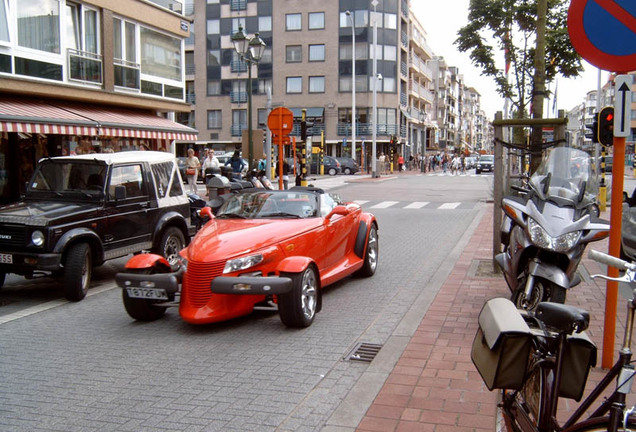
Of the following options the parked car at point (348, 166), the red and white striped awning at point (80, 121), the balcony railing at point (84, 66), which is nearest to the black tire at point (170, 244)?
the red and white striped awning at point (80, 121)

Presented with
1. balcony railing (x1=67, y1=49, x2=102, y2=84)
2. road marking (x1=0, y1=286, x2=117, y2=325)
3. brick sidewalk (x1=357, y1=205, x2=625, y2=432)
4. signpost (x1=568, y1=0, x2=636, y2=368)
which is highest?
balcony railing (x1=67, y1=49, x2=102, y2=84)

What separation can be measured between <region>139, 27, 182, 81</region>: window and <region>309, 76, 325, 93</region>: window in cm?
4087

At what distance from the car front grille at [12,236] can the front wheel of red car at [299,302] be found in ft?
11.8

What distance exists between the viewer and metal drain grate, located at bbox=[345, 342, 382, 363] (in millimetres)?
5449

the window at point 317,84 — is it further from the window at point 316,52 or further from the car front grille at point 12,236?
the car front grille at point 12,236

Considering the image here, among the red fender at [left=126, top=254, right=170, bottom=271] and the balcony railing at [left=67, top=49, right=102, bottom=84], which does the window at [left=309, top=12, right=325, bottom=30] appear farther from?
the red fender at [left=126, top=254, right=170, bottom=271]

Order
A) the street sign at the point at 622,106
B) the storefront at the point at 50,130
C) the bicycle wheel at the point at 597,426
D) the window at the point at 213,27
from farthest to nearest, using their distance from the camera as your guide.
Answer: the window at the point at 213,27 → the storefront at the point at 50,130 → the street sign at the point at 622,106 → the bicycle wheel at the point at 597,426

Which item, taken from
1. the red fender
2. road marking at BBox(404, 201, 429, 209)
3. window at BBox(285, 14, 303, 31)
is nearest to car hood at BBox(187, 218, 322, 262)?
the red fender

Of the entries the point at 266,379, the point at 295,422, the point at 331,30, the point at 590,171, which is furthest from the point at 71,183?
the point at 331,30

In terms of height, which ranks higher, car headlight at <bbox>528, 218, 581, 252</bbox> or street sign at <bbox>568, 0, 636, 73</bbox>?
street sign at <bbox>568, 0, 636, 73</bbox>

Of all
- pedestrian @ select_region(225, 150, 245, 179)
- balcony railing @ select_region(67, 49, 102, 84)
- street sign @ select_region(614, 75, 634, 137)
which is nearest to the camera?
street sign @ select_region(614, 75, 634, 137)

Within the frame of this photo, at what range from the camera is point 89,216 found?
329 inches

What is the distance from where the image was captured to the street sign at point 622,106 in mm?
4461

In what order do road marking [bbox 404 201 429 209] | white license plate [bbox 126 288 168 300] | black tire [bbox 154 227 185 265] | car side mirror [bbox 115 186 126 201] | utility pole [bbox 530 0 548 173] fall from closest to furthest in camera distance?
white license plate [bbox 126 288 168 300], car side mirror [bbox 115 186 126 201], utility pole [bbox 530 0 548 173], black tire [bbox 154 227 185 265], road marking [bbox 404 201 429 209]
